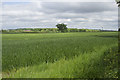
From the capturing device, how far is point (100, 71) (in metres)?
4.96

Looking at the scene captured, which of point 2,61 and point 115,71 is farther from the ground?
point 2,61

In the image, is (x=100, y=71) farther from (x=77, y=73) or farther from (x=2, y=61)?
(x=2, y=61)

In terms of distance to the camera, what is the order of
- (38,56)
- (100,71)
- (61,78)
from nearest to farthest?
1. (61,78)
2. (100,71)
3. (38,56)

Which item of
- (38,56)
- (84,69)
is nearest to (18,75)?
(38,56)

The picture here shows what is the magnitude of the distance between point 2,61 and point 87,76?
298cm

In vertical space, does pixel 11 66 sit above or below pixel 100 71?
above

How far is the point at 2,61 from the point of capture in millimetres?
Answer: 4559

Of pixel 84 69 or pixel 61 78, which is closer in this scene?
pixel 61 78

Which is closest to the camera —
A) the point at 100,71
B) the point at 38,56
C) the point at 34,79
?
the point at 34,79

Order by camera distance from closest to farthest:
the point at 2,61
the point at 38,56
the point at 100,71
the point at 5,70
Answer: the point at 5,70
the point at 2,61
the point at 100,71
the point at 38,56

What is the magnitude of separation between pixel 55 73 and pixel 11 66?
1.54 metres

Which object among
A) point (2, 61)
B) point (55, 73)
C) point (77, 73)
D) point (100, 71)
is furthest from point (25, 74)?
point (100, 71)

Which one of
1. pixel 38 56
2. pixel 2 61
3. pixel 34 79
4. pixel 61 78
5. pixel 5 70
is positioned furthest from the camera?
pixel 38 56

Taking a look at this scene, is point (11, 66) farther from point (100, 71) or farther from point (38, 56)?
point (100, 71)
